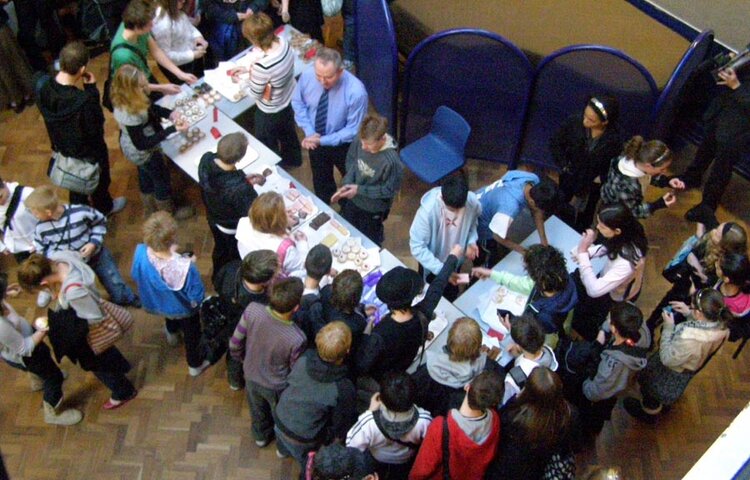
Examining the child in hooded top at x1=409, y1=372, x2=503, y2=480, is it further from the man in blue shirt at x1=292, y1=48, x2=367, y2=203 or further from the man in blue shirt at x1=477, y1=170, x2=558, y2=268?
the man in blue shirt at x1=292, y1=48, x2=367, y2=203

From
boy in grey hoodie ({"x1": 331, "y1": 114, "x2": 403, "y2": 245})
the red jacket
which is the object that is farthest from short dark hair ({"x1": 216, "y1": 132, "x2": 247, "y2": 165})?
the red jacket

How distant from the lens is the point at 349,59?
7273mm

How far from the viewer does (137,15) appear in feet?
17.4

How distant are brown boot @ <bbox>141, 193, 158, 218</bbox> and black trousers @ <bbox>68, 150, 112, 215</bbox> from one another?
0.29 metres

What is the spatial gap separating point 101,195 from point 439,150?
2906 mm

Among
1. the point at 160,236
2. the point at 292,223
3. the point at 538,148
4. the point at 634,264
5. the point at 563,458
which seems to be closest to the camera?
the point at 563,458

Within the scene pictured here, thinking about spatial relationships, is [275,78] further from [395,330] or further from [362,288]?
[395,330]

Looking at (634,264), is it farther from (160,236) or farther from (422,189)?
(160,236)

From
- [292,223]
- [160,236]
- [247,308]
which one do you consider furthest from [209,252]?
[247,308]

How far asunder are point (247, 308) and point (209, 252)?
2162 mm

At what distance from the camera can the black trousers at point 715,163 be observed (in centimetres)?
582

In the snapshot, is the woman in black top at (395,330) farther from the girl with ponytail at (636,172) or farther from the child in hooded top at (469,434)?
the girl with ponytail at (636,172)

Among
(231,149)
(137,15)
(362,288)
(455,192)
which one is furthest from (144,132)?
(455,192)

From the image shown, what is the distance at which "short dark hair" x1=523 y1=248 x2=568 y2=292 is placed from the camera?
422 centimetres
